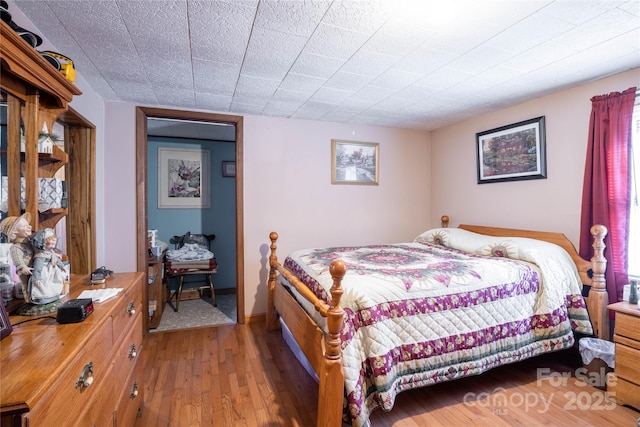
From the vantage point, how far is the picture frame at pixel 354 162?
3.73m

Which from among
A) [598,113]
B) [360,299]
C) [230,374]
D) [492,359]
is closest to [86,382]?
[360,299]

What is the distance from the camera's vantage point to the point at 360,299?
172 cm

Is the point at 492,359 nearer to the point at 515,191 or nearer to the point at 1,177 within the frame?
the point at 515,191

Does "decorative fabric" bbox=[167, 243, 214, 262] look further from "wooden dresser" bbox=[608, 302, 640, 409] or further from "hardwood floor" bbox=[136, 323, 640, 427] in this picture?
"wooden dresser" bbox=[608, 302, 640, 409]

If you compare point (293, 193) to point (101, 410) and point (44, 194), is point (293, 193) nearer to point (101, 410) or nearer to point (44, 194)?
point (44, 194)

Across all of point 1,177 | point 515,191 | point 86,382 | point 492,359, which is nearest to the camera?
point 86,382

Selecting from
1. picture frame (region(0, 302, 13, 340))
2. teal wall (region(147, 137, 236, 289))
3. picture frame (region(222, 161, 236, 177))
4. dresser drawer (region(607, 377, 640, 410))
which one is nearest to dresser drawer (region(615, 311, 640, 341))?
dresser drawer (region(607, 377, 640, 410))

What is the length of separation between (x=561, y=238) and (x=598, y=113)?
1021mm

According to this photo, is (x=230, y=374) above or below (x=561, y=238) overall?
below

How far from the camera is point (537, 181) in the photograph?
2871mm

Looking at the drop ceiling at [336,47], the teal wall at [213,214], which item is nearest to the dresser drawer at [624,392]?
the drop ceiling at [336,47]

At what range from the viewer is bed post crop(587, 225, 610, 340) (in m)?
2.24

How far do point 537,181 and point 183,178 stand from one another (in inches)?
170

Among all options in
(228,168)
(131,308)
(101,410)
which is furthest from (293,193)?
(101,410)
